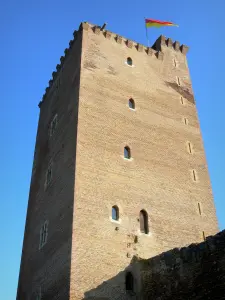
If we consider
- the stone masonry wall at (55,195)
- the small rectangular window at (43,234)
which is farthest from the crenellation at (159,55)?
the small rectangular window at (43,234)

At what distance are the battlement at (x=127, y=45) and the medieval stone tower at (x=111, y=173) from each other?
0.27 feet

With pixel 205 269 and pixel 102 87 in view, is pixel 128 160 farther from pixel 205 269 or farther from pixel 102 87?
pixel 205 269

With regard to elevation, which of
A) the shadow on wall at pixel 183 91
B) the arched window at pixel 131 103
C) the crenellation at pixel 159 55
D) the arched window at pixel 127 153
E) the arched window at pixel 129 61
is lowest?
the arched window at pixel 127 153

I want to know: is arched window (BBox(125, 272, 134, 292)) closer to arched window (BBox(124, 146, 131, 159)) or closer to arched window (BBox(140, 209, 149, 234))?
arched window (BBox(140, 209, 149, 234))

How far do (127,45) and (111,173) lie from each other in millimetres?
9329

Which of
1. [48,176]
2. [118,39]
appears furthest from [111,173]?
[118,39]

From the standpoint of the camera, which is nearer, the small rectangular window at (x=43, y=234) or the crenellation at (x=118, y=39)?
the small rectangular window at (x=43, y=234)

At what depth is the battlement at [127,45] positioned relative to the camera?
2366 centimetres

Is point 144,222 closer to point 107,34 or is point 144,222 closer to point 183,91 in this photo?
point 183,91

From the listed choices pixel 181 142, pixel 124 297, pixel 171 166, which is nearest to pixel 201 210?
pixel 171 166

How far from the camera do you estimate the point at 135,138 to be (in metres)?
20.2

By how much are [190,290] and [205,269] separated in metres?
0.93

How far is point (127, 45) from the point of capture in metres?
24.2

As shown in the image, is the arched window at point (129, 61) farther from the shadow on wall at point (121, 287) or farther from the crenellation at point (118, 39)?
the shadow on wall at point (121, 287)
